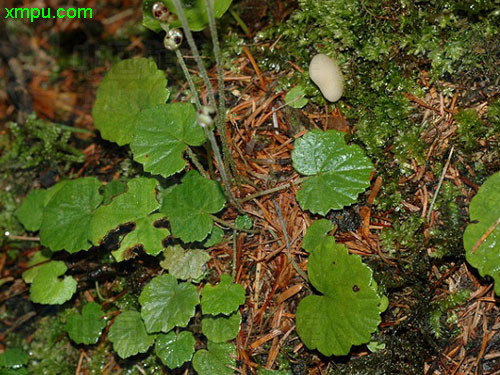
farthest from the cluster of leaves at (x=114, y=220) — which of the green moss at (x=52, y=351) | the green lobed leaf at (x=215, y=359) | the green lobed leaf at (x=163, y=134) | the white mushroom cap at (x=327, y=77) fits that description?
the white mushroom cap at (x=327, y=77)

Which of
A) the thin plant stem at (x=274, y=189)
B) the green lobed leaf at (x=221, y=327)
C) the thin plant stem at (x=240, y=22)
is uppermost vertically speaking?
the thin plant stem at (x=240, y=22)

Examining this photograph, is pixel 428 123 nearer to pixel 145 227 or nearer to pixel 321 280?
pixel 321 280

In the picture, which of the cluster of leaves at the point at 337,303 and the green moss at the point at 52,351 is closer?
the cluster of leaves at the point at 337,303

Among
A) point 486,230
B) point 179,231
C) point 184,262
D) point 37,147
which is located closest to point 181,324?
point 184,262

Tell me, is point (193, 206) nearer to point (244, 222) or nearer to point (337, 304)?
point (244, 222)

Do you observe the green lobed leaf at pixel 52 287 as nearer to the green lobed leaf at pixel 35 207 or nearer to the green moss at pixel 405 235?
the green lobed leaf at pixel 35 207
